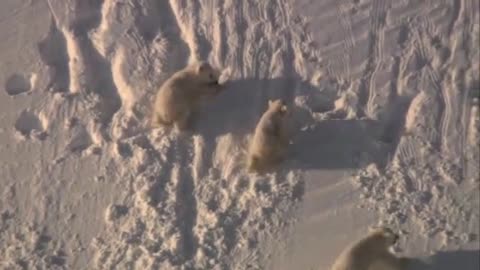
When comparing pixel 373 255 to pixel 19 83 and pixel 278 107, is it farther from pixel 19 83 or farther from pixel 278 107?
pixel 19 83

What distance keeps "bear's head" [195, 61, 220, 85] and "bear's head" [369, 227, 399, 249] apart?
1838 millimetres

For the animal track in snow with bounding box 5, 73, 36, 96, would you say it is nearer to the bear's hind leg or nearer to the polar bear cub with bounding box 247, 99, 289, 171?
the bear's hind leg

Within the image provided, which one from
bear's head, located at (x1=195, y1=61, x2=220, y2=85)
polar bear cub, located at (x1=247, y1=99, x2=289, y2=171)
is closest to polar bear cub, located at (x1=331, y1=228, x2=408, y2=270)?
polar bear cub, located at (x1=247, y1=99, x2=289, y2=171)

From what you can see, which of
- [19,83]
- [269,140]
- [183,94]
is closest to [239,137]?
[269,140]

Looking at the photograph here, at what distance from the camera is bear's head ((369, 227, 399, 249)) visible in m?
6.04

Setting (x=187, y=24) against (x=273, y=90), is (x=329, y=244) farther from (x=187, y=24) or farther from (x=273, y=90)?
(x=187, y=24)

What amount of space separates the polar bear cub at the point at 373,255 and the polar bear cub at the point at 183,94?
173 cm

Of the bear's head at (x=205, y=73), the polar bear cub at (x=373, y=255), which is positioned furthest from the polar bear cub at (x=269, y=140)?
the polar bear cub at (x=373, y=255)

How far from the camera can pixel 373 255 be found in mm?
5980

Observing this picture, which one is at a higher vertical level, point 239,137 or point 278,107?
point 278,107

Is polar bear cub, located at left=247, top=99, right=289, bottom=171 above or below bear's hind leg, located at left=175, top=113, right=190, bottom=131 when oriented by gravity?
below

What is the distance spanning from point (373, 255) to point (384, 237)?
0.16 meters

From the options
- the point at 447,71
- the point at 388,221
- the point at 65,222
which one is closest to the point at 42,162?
the point at 65,222

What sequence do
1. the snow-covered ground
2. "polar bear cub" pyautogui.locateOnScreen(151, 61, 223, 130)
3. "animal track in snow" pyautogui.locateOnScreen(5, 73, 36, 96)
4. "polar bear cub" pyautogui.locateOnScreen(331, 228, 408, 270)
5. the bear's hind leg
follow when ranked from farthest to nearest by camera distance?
"animal track in snow" pyautogui.locateOnScreen(5, 73, 36, 96) < the bear's hind leg < "polar bear cub" pyautogui.locateOnScreen(151, 61, 223, 130) < the snow-covered ground < "polar bear cub" pyautogui.locateOnScreen(331, 228, 408, 270)
